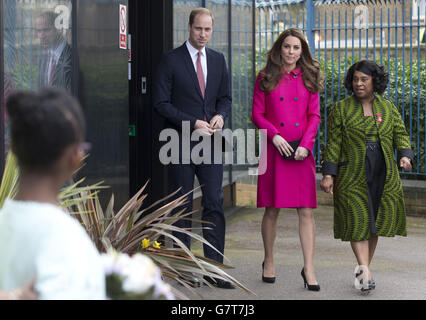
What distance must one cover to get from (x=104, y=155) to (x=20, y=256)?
4113 mm

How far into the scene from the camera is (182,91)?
18.9ft

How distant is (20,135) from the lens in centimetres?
183

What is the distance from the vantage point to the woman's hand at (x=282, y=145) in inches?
222

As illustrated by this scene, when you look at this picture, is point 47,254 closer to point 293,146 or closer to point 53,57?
point 53,57

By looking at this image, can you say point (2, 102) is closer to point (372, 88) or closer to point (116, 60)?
point (116, 60)

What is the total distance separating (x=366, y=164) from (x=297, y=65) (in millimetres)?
897

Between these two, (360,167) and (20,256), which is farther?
(360,167)

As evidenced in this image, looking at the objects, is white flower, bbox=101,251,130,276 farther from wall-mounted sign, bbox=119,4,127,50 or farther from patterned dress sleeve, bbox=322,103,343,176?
wall-mounted sign, bbox=119,4,127,50

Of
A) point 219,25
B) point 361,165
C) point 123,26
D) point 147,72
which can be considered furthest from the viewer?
point 219,25

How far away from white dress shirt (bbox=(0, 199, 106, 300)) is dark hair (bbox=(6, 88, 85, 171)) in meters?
0.12

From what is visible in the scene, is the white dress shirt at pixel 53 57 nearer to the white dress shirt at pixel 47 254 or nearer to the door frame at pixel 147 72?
the door frame at pixel 147 72

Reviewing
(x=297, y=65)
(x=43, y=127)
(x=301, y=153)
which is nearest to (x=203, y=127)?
(x=301, y=153)
